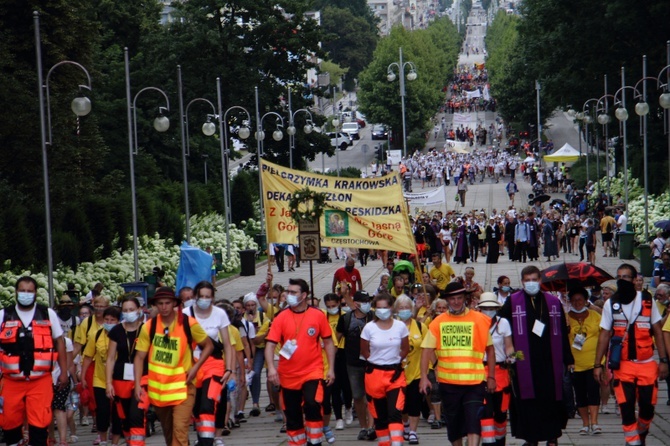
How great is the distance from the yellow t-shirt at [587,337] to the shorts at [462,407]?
315 cm

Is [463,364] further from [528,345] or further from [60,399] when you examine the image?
[60,399]

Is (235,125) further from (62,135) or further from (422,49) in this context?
(422,49)

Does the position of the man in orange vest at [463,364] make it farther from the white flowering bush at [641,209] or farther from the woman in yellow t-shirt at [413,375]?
the white flowering bush at [641,209]

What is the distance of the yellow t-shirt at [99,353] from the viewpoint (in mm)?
15195

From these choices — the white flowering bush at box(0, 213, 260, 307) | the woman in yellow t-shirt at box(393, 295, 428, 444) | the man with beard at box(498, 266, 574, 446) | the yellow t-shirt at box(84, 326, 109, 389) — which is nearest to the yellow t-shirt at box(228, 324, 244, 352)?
the woman in yellow t-shirt at box(393, 295, 428, 444)

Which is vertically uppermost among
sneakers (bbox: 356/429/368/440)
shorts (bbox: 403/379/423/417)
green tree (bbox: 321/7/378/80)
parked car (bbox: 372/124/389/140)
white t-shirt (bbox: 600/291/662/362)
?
green tree (bbox: 321/7/378/80)

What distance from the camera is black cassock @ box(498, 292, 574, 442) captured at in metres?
12.6

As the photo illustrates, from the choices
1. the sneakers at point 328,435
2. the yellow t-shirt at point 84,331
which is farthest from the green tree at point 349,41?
the sneakers at point 328,435

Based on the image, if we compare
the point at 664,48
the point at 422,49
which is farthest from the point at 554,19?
the point at 422,49

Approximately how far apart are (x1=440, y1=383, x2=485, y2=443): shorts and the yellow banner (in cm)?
816

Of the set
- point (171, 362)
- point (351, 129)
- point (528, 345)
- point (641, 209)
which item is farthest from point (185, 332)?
point (351, 129)

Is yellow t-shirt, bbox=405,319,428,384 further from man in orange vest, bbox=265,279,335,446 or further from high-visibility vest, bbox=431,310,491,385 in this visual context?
Result: high-visibility vest, bbox=431,310,491,385

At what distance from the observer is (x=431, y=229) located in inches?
1604

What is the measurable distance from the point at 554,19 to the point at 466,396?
140 ft
